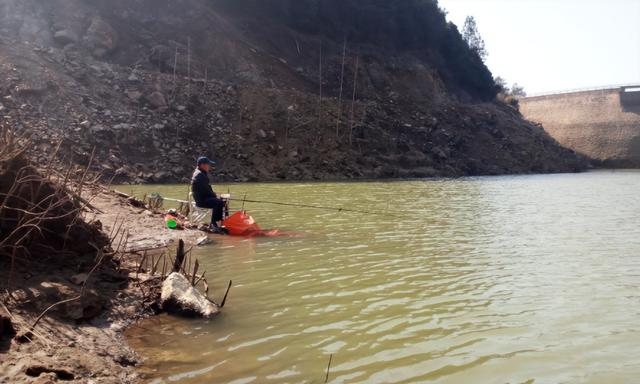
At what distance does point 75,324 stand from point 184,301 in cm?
108

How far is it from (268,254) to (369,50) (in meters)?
40.9

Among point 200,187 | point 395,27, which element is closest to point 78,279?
point 200,187

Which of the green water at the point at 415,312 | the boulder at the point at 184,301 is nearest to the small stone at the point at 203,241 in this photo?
the green water at the point at 415,312

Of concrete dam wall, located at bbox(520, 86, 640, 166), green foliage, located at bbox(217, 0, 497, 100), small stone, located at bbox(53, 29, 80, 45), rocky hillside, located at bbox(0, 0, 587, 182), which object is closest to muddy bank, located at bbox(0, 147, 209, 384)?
rocky hillside, located at bbox(0, 0, 587, 182)

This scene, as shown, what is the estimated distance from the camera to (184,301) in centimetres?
533

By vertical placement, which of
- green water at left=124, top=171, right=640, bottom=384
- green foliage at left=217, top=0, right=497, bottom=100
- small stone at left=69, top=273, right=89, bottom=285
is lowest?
A: green water at left=124, top=171, right=640, bottom=384

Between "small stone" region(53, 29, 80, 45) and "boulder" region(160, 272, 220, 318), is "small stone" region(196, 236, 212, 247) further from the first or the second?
"small stone" region(53, 29, 80, 45)

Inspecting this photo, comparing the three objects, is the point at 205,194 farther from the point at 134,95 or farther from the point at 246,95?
the point at 246,95

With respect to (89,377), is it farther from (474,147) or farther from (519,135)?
(519,135)

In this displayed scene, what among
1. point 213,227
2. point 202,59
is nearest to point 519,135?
A: point 202,59

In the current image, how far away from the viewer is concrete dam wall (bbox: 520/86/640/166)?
61.2m

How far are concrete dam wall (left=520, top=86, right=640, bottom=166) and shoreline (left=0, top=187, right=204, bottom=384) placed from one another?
65.5m

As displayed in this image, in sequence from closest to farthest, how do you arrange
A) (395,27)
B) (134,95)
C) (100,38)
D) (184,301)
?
(184,301) < (134,95) < (100,38) < (395,27)

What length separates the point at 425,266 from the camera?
757 centimetres
